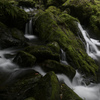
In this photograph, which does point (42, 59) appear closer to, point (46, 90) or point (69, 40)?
point (46, 90)

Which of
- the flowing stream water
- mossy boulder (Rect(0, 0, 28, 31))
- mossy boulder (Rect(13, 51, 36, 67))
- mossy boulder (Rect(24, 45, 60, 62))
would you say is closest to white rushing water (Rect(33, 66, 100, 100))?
the flowing stream water

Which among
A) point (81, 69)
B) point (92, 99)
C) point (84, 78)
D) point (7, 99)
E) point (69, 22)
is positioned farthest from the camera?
point (69, 22)

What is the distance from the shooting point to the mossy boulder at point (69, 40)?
5739 mm

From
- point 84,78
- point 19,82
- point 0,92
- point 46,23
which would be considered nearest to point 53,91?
point 19,82

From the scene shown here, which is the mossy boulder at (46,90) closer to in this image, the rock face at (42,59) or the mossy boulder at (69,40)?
the rock face at (42,59)

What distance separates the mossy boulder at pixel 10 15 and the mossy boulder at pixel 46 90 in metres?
5.05

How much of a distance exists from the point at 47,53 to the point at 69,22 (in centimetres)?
543

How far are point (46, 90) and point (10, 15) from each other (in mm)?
5498

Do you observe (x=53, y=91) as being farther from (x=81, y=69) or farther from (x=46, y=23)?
(x=46, y=23)

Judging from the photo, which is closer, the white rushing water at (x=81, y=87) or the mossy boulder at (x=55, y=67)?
the white rushing water at (x=81, y=87)

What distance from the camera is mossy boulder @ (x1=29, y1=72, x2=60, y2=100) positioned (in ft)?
8.08

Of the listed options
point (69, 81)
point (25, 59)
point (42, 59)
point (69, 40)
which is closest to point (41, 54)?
point (42, 59)

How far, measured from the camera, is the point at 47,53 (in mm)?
4465

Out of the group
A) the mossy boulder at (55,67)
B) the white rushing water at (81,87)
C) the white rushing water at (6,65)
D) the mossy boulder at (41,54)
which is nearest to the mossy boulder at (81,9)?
the white rushing water at (81,87)
